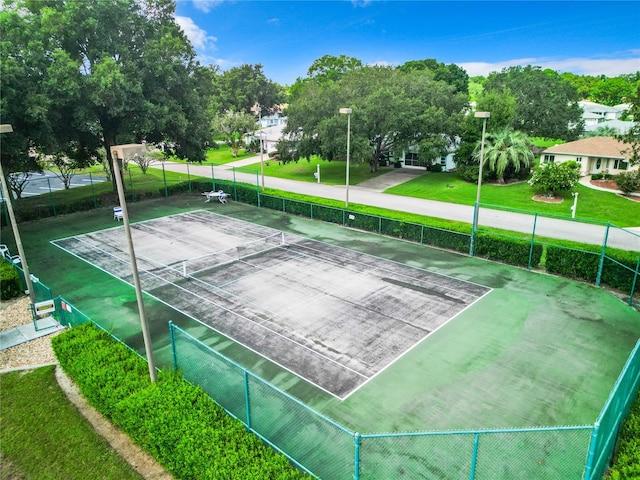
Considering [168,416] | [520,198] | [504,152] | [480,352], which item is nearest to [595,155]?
[504,152]

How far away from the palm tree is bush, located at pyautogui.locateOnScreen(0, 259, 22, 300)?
103 ft

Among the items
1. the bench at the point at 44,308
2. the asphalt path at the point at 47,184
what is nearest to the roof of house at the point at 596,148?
the bench at the point at 44,308

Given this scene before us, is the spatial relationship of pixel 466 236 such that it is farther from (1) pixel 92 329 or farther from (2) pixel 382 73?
(2) pixel 382 73

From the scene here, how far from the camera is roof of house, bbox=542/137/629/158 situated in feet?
123

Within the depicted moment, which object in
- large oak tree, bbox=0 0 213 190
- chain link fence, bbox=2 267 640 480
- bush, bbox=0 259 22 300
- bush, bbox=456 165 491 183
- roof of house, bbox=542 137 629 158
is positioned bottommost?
chain link fence, bbox=2 267 640 480

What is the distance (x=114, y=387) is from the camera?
9.80 metres

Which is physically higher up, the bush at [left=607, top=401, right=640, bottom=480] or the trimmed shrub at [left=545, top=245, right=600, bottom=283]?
the bush at [left=607, top=401, right=640, bottom=480]

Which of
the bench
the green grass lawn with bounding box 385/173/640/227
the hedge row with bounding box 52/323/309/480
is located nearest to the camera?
the hedge row with bounding box 52/323/309/480

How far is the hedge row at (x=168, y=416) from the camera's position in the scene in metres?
7.59

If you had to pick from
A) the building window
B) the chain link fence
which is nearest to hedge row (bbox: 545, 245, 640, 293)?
the chain link fence

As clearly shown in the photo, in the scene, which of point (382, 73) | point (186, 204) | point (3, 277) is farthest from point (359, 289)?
point (382, 73)

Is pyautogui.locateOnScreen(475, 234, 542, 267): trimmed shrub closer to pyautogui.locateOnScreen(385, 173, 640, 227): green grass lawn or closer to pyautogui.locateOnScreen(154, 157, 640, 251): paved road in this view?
pyautogui.locateOnScreen(154, 157, 640, 251): paved road

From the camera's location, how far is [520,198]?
3197cm

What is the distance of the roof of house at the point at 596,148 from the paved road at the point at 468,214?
579 inches
